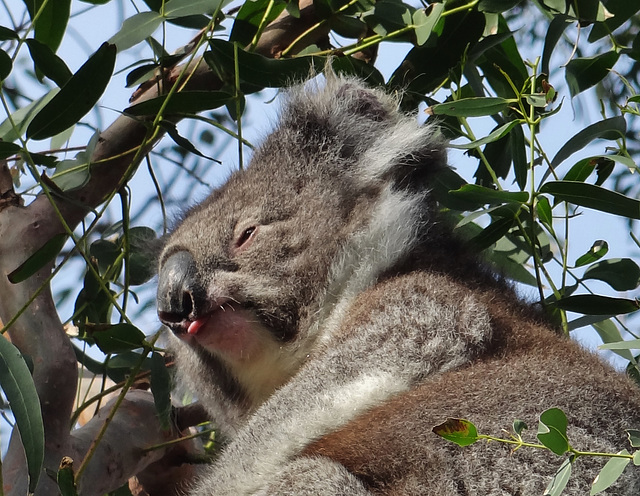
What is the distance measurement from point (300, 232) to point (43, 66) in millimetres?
907

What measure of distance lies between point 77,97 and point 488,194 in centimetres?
110

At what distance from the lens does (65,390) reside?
233 centimetres

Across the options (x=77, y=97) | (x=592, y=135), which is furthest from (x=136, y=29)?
(x=592, y=135)

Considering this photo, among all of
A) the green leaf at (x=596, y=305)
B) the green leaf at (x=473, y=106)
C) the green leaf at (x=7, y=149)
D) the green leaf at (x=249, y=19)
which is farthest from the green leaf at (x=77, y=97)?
the green leaf at (x=596, y=305)

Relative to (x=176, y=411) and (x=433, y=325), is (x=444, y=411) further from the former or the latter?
(x=176, y=411)

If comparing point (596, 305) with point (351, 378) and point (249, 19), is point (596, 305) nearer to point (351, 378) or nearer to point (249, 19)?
point (351, 378)

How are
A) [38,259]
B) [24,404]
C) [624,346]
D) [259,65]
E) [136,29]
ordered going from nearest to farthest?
1. [624,346]
2. [24,404]
3. [38,259]
4. [136,29]
5. [259,65]

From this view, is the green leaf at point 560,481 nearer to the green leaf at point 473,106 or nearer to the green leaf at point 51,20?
the green leaf at point 473,106

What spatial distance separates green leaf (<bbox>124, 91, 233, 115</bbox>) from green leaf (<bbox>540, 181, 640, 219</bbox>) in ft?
3.15

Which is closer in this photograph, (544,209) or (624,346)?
(624,346)

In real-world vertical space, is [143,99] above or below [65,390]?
above

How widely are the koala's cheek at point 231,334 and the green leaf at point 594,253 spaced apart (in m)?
0.98

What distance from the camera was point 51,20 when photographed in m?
2.41

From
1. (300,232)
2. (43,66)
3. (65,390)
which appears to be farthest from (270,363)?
(43,66)
